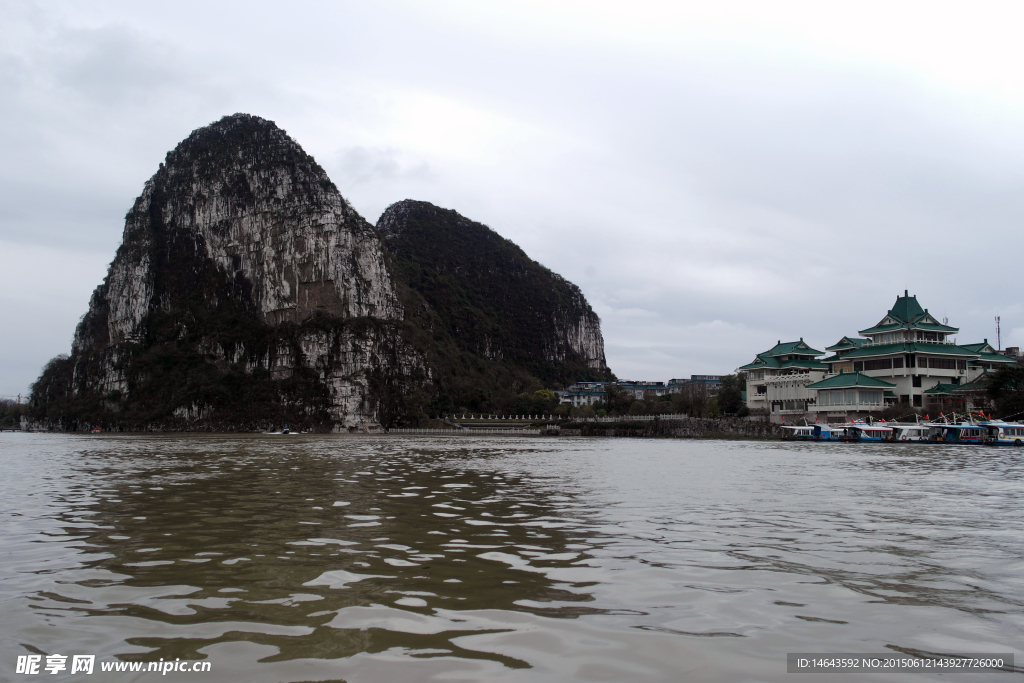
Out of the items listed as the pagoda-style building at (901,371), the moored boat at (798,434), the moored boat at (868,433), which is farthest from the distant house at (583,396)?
the moored boat at (868,433)

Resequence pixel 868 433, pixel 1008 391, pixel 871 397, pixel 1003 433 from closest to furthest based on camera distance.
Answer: pixel 1003 433, pixel 868 433, pixel 1008 391, pixel 871 397

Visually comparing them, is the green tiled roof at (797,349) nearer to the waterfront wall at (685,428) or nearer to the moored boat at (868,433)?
the waterfront wall at (685,428)

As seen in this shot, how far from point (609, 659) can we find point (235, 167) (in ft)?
503

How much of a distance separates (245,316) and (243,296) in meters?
4.57

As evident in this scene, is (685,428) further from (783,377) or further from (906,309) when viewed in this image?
(906,309)

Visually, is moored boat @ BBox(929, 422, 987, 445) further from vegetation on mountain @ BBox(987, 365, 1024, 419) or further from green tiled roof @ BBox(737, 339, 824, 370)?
green tiled roof @ BBox(737, 339, 824, 370)

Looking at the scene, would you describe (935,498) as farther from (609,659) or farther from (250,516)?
(250,516)

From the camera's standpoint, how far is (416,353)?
142125 millimetres

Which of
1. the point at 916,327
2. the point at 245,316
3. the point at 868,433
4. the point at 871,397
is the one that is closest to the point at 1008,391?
the point at 871,397

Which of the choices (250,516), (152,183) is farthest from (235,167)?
(250,516)

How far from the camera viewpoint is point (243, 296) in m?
139

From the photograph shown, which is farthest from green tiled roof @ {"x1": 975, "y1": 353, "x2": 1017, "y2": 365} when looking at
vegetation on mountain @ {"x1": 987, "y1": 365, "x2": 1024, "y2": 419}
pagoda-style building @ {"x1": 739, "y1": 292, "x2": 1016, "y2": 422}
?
vegetation on mountain @ {"x1": 987, "y1": 365, "x2": 1024, "y2": 419}

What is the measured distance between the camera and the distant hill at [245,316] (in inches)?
4847

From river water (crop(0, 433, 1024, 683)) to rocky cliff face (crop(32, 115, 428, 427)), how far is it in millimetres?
111665
